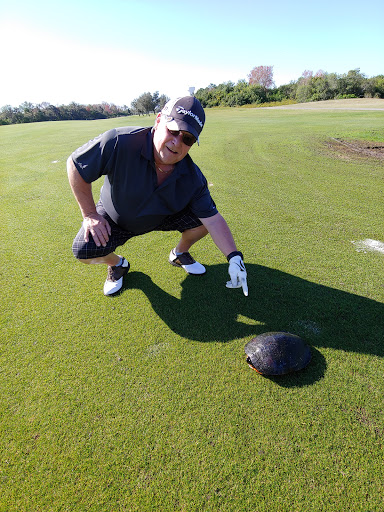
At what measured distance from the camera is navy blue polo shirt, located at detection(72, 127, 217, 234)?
2264 millimetres

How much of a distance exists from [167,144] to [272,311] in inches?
66.2

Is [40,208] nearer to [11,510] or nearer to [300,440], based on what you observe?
[11,510]

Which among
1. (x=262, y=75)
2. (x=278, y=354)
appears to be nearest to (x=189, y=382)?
(x=278, y=354)

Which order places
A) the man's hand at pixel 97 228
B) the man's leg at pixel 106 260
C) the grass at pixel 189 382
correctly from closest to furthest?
the grass at pixel 189 382 → the man's hand at pixel 97 228 → the man's leg at pixel 106 260

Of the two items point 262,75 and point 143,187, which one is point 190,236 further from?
point 262,75

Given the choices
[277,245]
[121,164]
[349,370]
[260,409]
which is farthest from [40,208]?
[349,370]

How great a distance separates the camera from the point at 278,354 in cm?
196

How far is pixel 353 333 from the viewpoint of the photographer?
2.35 meters

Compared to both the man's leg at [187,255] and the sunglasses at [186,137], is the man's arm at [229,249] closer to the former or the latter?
the man's leg at [187,255]

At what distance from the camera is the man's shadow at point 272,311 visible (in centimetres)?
232

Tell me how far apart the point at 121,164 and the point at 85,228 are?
669 millimetres

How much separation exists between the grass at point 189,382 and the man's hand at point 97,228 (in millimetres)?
591

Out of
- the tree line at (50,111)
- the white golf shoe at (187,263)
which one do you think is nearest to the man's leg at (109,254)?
the white golf shoe at (187,263)

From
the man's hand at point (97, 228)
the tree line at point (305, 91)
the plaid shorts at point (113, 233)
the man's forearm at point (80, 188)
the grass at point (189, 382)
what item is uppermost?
the tree line at point (305, 91)
